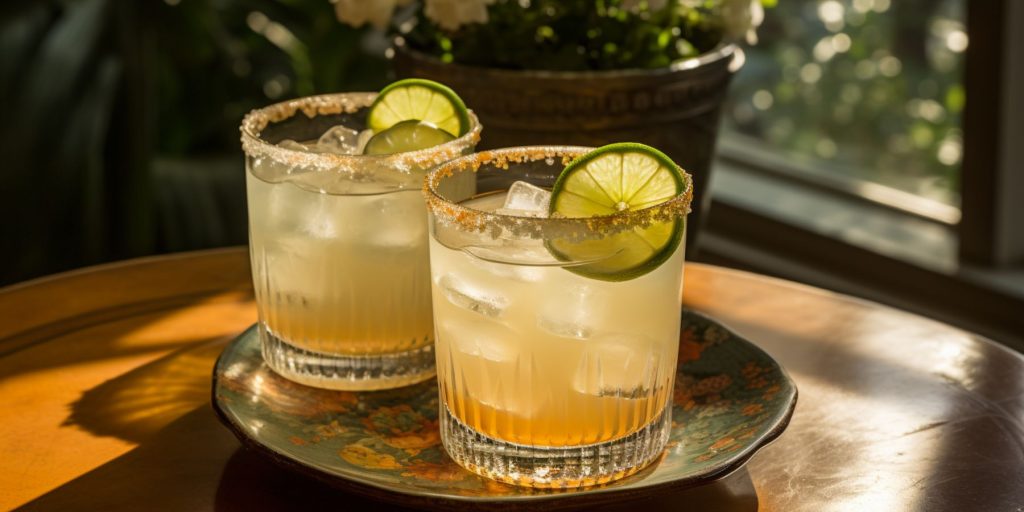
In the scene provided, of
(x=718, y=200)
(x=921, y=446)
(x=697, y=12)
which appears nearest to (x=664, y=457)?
(x=921, y=446)

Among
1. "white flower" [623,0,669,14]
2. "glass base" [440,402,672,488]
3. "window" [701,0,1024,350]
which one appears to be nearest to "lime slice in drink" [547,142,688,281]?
"glass base" [440,402,672,488]

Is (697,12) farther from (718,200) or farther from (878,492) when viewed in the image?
(718,200)

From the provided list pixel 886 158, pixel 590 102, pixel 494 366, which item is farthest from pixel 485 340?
pixel 886 158

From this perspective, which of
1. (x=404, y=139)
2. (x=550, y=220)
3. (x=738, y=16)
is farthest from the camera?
(x=738, y=16)

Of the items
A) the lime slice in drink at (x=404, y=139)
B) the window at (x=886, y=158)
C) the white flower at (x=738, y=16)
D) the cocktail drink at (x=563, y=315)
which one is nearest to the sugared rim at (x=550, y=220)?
the cocktail drink at (x=563, y=315)

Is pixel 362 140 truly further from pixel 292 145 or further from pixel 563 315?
pixel 563 315

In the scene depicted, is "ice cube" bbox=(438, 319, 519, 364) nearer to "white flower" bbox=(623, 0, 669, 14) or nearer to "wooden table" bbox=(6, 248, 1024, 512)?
"wooden table" bbox=(6, 248, 1024, 512)
